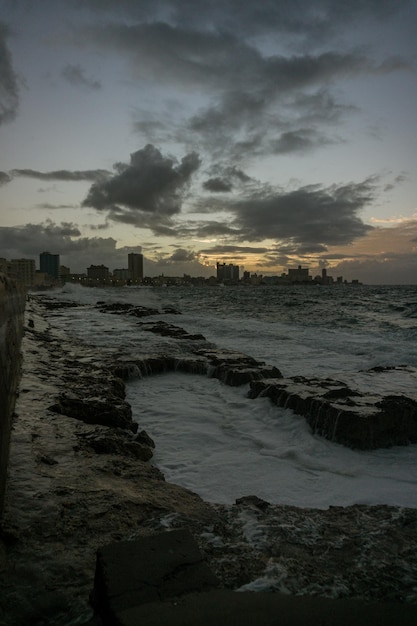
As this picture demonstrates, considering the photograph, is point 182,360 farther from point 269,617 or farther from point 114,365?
point 269,617

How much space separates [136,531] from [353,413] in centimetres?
363

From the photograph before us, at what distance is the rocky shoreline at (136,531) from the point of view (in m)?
2.04

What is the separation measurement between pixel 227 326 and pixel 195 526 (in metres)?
19.4

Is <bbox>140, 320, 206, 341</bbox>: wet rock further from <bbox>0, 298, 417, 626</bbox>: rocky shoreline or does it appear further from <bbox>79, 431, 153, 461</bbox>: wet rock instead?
<bbox>0, 298, 417, 626</bbox>: rocky shoreline

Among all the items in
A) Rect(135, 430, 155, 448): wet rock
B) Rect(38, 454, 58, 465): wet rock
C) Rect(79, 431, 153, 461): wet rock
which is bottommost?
Rect(135, 430, 155, 448): wet rock

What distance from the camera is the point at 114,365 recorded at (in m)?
8.84

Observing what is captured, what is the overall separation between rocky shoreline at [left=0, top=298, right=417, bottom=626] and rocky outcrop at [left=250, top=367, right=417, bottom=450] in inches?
83.5

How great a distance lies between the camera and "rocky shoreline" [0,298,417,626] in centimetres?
204

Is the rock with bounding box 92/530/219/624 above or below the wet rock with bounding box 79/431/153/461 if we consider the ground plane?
above

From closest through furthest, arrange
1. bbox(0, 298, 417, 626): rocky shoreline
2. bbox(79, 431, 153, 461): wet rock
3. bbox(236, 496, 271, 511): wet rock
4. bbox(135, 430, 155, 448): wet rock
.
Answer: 1. bbox(0, 298, 417, 626): rocky shoreline
2. bbox(236, 496, 271, 511): wet rock
3. bbox(79, 431, 153, 461): wet rock
4. bbox(135, 430, 155, 448): wet rock

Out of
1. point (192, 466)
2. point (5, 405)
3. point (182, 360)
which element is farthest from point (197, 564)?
point (182, 360)

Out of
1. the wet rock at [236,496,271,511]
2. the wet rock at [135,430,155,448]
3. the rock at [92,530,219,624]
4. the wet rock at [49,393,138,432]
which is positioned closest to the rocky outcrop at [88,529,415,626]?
the rock at [92,530,219,624]

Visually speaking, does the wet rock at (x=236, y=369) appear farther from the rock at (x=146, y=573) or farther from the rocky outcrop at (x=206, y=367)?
the rock at (x=146, y=573)

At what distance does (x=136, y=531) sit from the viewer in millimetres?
2543
